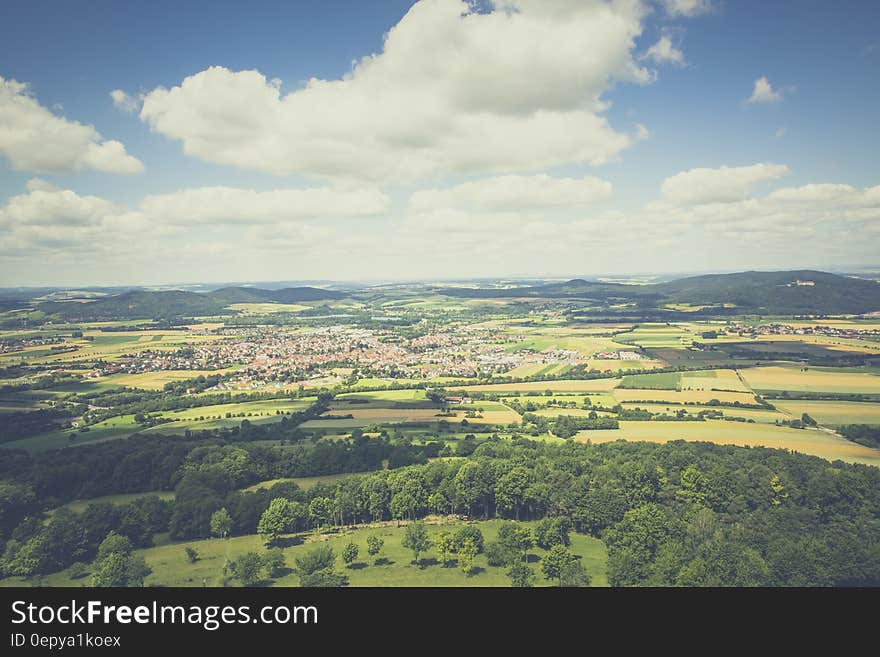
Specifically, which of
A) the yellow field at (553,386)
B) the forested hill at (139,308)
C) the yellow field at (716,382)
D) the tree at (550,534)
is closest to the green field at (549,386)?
the yellow field at (553,386)

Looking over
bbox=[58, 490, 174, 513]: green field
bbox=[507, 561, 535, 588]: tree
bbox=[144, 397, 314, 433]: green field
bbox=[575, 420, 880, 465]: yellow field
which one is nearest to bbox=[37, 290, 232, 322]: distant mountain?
bbox=[144, 397, 314, 433]: green field

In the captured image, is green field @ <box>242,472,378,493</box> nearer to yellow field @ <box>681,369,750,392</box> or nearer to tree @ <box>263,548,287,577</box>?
tree @ <box>263,548,287,577</box>

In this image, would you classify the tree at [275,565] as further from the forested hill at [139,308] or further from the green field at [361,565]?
the forested hill at [139,308]

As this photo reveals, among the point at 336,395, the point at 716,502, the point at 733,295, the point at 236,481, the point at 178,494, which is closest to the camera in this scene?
the point at 716,502

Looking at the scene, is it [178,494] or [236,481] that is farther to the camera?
[236,481]
